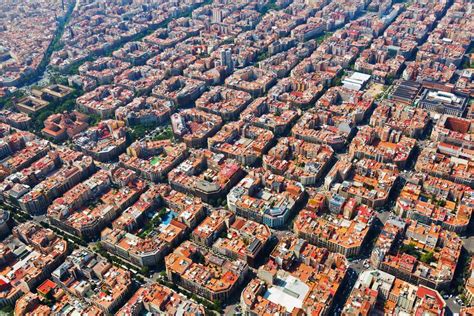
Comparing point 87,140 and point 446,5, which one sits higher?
point 446,5

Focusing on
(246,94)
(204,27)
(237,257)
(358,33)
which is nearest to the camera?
(237,257)

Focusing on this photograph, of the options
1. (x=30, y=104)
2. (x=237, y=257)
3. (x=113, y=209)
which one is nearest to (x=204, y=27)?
(x=30, y=104)

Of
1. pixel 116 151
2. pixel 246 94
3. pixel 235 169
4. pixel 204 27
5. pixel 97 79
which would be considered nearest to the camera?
pixel 235 169

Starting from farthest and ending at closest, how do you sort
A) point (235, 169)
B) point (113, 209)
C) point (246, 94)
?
1. point (246, 94)
2. point (235, 169)
3. point (113, 209)

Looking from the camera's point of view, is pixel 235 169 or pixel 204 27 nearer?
pixel 235 169

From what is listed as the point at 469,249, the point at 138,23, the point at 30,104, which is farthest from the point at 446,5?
the point at 30,104

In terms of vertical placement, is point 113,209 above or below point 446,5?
below

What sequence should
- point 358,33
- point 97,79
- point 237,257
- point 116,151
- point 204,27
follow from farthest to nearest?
point 204,27 → point 358,33 → point 97,79 → point 116,151 → point 237,257

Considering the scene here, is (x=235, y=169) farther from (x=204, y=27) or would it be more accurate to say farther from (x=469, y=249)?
(x=204, y=27)

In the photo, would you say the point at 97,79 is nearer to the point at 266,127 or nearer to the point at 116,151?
the point at 116,151
